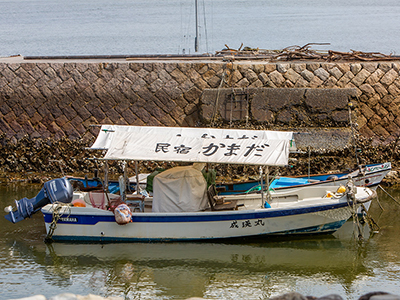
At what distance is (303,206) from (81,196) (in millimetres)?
4885

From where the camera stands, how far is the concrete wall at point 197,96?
49.1ft

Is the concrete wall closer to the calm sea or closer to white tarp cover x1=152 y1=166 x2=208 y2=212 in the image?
white tarp cover x1=152 y1=166 x2=208 y2=212

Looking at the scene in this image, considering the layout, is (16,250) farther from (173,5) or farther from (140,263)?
(173,5)

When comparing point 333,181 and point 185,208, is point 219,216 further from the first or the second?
point 333,181

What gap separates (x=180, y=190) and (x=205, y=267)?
5.64 ft

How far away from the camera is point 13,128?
15.8m

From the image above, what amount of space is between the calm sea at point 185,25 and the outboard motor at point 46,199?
19.3 m

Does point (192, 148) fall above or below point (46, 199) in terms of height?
above

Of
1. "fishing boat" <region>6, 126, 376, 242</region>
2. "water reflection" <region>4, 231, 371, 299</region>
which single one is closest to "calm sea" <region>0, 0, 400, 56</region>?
"fishing boat" <region>6, 126, 376, 242</region>

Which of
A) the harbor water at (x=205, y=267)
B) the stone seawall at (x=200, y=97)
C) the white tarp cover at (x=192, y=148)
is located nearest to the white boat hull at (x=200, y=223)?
the harbor water at (x=205, y=267)

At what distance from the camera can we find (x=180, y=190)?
10000 mm

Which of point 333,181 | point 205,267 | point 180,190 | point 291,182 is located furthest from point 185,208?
point 333,181

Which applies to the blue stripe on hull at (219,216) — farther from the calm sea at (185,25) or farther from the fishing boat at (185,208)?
the calm sea at (185,25)

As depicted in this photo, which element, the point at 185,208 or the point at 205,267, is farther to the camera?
the point at 185,208
